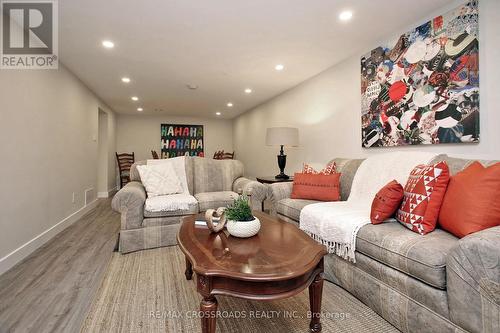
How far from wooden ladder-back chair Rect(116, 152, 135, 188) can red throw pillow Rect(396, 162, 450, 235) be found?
20.0ft

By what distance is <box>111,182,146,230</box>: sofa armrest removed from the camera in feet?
8.07

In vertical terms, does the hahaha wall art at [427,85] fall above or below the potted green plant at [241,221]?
above

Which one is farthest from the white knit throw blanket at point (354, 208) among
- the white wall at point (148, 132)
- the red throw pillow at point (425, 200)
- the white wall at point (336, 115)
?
the white wall at point (148, 132)

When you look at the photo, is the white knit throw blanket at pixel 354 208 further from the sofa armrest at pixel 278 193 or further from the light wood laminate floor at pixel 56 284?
the light wood laminate floor at pixel 56 284

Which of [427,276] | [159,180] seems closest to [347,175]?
[427,276]

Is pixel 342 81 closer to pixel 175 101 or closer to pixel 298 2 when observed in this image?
pixel 298 2

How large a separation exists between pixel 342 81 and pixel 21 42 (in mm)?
3536

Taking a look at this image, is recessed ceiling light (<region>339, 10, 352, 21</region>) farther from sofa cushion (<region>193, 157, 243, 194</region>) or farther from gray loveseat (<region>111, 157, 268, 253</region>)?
sofa cushion (<region>193, 157, 243, 194</region>)

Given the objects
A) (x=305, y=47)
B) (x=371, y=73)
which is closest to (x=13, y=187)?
(x=305, y=47)

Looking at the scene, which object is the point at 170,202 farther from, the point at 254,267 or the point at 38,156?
the point at 254,267

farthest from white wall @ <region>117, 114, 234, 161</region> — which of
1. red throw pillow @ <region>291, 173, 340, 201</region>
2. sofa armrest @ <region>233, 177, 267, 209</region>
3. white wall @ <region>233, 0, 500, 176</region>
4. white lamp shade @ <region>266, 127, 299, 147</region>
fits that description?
red throw pillow @ <region>291, 173, 340, 201</region>

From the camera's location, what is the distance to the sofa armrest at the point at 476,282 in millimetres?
944

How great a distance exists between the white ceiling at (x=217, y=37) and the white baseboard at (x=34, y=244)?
2.09 meters

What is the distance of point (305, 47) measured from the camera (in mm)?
2777
